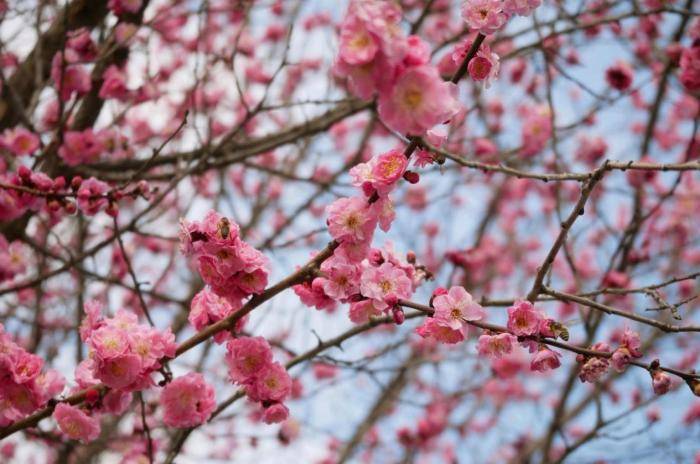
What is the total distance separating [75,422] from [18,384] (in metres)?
0.18

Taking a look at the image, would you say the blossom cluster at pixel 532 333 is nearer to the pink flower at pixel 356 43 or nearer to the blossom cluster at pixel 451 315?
the blossom cluster at pixel 451 315

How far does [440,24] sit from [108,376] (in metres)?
4.88

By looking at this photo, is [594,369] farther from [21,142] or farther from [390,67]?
[21,142]

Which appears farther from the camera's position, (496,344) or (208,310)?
(208,310)

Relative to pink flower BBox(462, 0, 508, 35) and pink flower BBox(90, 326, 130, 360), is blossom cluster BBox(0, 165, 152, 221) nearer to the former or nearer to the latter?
pink flower BBox(90, 326, 130, 360)

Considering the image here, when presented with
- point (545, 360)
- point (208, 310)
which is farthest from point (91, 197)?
point (545, 360)

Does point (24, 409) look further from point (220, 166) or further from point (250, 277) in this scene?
point (220, 166)

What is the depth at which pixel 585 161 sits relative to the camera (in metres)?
4.75

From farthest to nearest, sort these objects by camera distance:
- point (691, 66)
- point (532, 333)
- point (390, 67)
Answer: point (691, 66) → point (532, 333) → point (390, 67)

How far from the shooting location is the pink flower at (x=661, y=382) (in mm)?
1592

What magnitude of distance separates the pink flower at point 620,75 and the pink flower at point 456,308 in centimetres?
245

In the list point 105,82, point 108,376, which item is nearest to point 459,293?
point 108,376

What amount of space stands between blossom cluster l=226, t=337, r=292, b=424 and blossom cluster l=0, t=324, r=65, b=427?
535 mm

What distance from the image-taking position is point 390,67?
1230 millimetres
